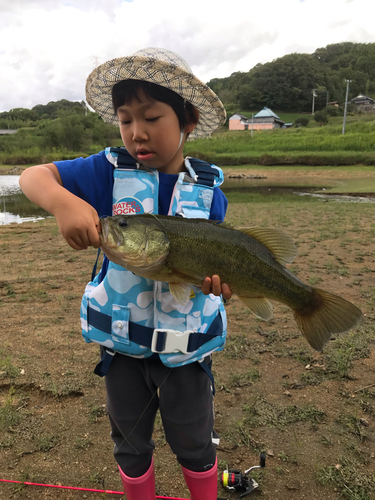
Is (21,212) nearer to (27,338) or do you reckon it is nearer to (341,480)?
(27,338)

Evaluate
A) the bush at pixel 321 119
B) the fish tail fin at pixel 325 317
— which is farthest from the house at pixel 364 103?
the fish tail fin at pixel 325 317

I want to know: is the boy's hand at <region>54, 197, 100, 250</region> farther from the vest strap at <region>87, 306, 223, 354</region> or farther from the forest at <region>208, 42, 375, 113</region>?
the forest at <region>208, 42, 375, 113</region>

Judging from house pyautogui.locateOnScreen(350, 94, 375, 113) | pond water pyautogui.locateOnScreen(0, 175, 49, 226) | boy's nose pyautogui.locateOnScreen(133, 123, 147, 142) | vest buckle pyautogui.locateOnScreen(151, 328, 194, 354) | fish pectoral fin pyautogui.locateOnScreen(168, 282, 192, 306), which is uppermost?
house pyautogui.locateOnScreen(350, 94, 375, 113)

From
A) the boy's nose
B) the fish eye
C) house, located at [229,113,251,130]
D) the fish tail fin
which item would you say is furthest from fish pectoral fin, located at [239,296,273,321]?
house, located at [229,113,251,130]

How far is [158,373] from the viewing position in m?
1.88

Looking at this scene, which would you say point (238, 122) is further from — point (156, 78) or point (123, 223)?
point (123, 223)

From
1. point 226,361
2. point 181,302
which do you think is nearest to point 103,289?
point 181,302

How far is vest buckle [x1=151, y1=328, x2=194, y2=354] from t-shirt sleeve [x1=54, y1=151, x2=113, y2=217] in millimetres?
783

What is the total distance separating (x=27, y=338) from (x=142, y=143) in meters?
3.06

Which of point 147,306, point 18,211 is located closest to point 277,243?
point 147,306

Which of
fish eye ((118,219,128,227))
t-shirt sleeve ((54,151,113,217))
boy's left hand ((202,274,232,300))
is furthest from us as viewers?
t-shirt sleeve ((54,151,113,217))

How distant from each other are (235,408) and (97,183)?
2.21 meters

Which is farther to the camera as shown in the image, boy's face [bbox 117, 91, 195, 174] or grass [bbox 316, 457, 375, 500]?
grass [bbox 316, 457, 375, 500]

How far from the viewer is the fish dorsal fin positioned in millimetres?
1961
